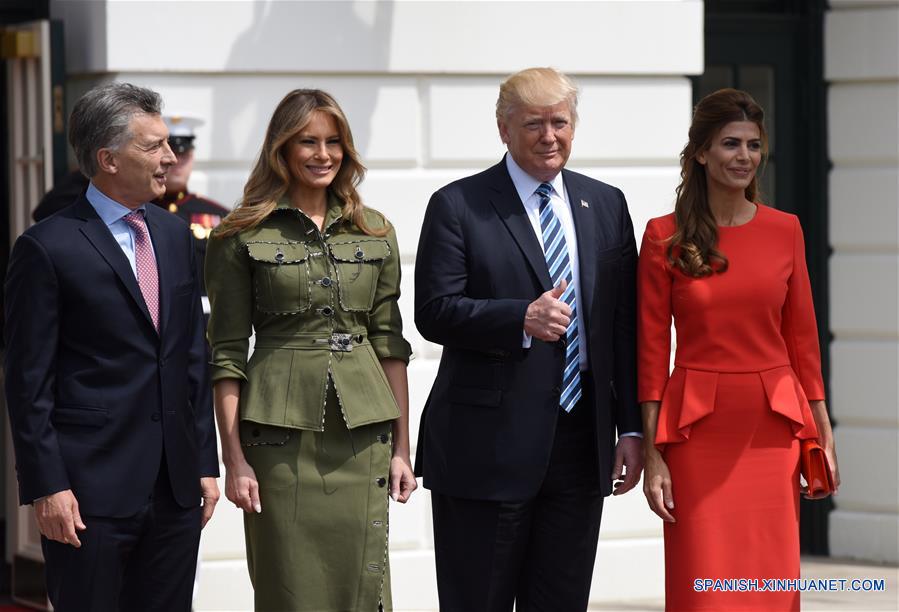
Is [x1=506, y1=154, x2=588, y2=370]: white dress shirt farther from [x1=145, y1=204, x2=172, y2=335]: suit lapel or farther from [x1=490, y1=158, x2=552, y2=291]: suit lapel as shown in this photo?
[x1=145, y1=204, x2=172, y2=335]: suit lapel

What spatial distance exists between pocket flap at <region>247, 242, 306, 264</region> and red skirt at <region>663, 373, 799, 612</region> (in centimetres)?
114

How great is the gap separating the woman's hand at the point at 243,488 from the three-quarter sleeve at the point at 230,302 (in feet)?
0.80

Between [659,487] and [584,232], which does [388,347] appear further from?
[659,487]

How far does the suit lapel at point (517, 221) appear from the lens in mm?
4348

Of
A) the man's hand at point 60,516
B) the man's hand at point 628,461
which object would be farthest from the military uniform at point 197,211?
the man's hand at point 60,516

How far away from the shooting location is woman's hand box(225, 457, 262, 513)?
4.24m

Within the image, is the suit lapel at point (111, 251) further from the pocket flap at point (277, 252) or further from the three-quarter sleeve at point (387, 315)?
the three-quarter sleeve at point (387, 315)

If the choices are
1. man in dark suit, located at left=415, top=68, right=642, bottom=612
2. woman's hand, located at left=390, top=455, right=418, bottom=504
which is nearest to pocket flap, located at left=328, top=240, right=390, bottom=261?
man in dark suit, located at left=415, top=68, right=642, bottom=612

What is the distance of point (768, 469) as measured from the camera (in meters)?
4.42

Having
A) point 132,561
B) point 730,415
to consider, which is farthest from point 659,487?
point 132,561

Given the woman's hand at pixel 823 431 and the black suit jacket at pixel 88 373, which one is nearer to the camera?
the black suit jacket at pixel 88 373

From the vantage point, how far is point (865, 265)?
7.86 m

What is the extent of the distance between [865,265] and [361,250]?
4.15 m

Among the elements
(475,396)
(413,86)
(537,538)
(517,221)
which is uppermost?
(413,86)
